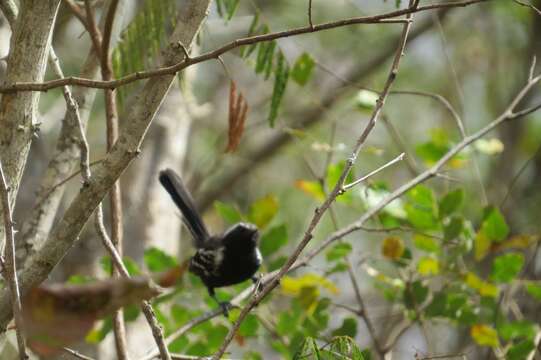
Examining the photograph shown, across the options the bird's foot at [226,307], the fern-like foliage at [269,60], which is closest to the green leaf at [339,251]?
the bird's foot at [226,307]

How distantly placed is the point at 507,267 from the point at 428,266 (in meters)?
0.33

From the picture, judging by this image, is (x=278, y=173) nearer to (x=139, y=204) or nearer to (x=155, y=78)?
(x=139, y=204)

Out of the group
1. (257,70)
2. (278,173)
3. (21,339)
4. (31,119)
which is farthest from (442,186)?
(21,339)

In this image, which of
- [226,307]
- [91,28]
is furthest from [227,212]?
[91,28]

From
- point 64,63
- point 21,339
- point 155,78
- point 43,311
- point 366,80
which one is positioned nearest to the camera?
point 43,311

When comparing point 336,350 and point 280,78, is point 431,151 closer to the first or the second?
point 280,78

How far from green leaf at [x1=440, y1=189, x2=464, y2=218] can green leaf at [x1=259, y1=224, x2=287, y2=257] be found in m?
0.72

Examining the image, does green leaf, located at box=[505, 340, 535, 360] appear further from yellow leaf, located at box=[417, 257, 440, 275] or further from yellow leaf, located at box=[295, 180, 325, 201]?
yellow leaf, located at box=[295, 180, 325, 201]

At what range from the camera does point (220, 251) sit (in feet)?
14.6

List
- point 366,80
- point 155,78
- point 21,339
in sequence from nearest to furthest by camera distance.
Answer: point 21,339 < point 155,78 < point 366,80

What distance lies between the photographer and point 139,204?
5.32 meters

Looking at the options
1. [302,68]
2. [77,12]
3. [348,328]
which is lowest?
[348,328]

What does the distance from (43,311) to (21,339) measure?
334 millimetres

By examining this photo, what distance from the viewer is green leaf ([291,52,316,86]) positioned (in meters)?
3.19
